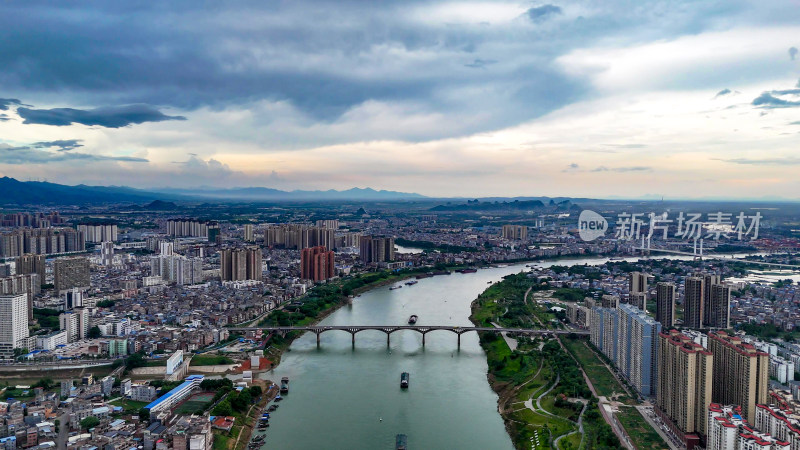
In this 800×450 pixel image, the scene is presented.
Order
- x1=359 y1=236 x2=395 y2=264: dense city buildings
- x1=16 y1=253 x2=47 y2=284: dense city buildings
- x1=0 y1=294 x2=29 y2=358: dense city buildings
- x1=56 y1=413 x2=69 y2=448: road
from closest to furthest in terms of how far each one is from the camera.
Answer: x1=56 y1=413 x2=69 y2=448: road < x1=0 y1=294 x2=29 y2=358: dense city buildings < x1=16 y1=253 x2=47 y2=284: dense city buildings < x1=359 y1=236 x2=395 y2=264: dense city buildings

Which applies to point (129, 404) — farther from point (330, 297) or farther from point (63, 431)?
point (330, 297)

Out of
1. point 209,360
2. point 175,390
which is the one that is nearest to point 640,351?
point 175,390

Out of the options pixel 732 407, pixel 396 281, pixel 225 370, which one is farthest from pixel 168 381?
pixel 396 281

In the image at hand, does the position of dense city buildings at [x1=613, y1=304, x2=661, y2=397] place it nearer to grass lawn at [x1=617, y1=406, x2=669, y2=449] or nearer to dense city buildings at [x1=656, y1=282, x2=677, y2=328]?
grass lawn at [x1=617, y1=406, x2=669, y2=449]

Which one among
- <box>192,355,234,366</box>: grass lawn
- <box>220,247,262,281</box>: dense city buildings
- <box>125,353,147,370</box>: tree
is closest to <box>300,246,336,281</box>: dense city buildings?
<box>220,247,262,281</box>: dense city buildings

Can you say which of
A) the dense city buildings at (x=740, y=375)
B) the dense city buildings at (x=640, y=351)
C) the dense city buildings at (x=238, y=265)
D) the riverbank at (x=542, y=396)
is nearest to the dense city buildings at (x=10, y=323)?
the dense city buildings at (x=238, y=265)

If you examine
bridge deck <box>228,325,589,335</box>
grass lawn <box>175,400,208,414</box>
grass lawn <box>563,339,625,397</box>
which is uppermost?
bridge deck <box>228,325,589,335</box>
